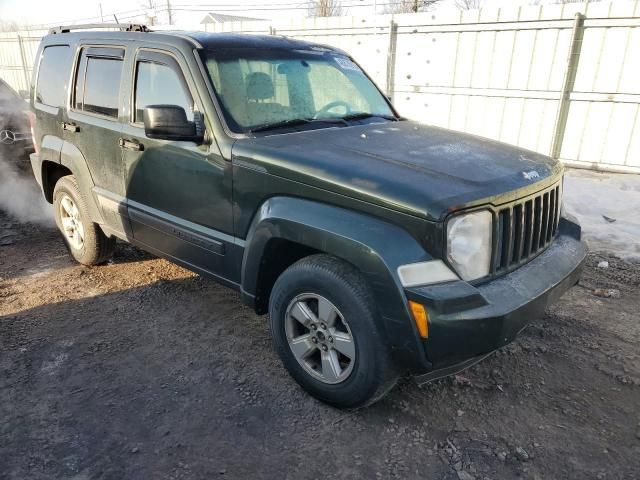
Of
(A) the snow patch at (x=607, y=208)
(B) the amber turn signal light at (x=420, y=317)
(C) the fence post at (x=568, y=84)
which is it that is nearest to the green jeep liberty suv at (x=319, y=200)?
(B) the amber turn signal light at (x=420, y=317)

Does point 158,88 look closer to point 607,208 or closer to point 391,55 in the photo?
point 607,208

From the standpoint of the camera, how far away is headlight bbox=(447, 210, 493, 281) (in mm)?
2268

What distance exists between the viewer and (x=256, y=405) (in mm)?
2816

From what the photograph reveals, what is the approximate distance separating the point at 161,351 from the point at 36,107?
2.93m

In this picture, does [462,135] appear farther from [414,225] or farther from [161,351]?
[161,351]

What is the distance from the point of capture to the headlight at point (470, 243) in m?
2.27

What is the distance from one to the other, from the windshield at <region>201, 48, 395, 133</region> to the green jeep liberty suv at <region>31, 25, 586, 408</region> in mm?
13

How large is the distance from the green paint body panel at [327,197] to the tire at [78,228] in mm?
330

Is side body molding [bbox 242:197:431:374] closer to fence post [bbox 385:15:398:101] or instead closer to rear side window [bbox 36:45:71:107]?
rear side window [bbox 36:45:71:107]

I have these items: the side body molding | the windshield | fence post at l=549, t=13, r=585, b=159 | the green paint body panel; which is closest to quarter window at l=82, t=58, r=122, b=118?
the green paint body panel

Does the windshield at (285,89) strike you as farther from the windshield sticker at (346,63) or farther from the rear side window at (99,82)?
the rear side window at (99,82)

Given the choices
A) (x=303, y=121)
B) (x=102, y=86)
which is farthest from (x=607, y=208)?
(x=102, y=86)

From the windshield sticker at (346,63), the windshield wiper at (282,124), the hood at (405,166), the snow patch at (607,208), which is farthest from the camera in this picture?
the snow patch at (607,208)

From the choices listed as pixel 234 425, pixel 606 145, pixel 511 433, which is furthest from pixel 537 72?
pixel 234 425
